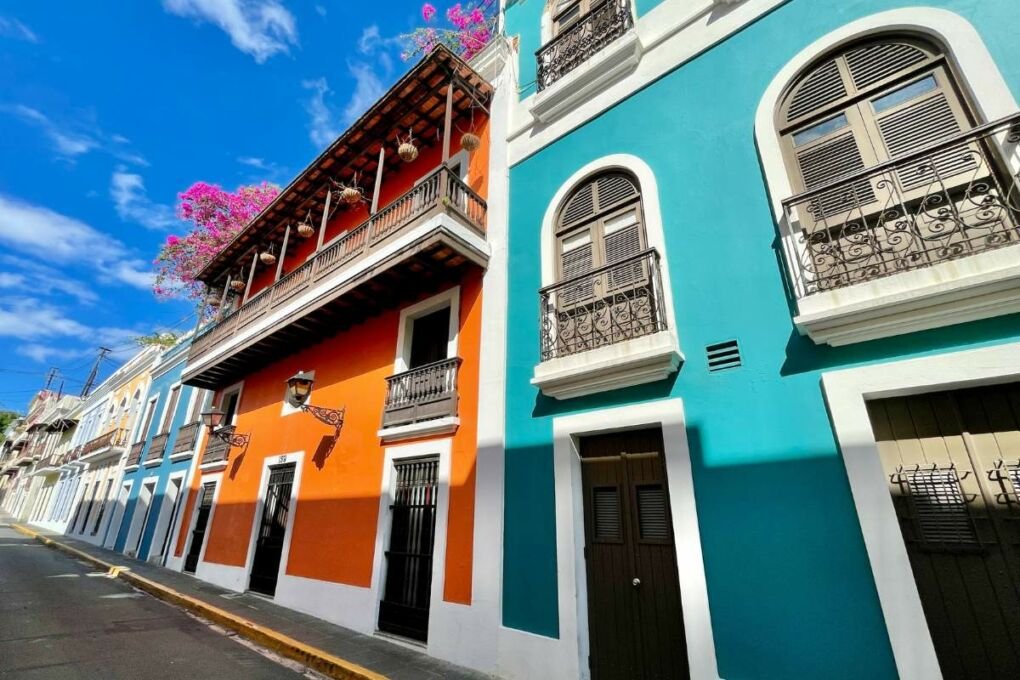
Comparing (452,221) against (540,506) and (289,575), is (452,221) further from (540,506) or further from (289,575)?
(289,575)

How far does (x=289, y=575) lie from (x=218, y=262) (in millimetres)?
9616

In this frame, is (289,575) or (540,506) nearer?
(540,506)

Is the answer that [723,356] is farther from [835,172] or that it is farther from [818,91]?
[818,91]

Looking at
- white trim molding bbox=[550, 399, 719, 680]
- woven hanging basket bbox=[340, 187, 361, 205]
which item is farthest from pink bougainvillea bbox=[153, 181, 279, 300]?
white trim molding bbox=[550, 399, 719, 680]

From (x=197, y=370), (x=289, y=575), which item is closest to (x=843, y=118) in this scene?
(x=289, y=575)

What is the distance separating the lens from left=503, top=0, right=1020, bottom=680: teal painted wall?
324 centimetres

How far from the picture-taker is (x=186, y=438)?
13.2 m

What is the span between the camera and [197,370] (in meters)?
11.8

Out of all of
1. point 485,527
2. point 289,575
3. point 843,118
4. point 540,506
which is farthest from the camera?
point 289,575

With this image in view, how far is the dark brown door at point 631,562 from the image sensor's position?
155 inches

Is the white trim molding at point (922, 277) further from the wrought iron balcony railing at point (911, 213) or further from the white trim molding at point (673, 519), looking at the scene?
the white trim molding at point (673, 519)

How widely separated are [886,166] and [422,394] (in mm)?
5896

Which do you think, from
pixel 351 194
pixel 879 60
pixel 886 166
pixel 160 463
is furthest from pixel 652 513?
pixel 160 463

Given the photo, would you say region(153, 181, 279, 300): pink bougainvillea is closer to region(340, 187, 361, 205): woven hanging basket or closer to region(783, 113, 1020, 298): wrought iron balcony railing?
region(340, 187, 361, 205): woven hanging basket
